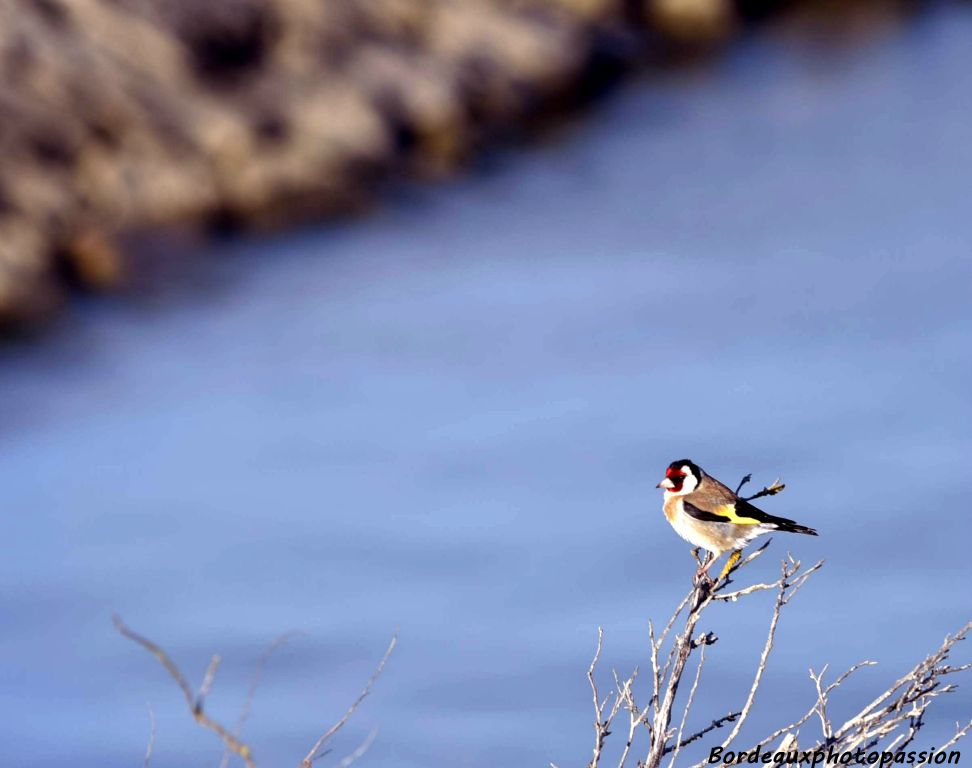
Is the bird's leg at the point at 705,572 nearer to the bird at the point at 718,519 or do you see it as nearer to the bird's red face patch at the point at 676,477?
the bird at the point at 718,519

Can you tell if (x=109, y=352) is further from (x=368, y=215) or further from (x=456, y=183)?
(x=456, y=183)

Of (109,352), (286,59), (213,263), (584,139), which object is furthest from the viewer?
(584,139)

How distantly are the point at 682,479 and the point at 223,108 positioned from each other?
1390 centimetres

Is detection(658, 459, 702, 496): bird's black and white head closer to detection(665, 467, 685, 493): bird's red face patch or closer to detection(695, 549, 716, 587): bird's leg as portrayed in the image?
detection(665, 467, 685, 493): bird's red face patch

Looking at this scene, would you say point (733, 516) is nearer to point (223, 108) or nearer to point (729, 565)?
point (729, 565)

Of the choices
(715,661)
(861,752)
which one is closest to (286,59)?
(715,661)

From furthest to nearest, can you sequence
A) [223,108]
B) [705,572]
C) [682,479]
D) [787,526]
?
[223,108] < [682,479] < [787,526] < [705,572]

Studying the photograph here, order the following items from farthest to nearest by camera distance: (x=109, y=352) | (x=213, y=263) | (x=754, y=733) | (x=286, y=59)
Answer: (x=286, y=59) → (x=213, y=263) → (x=109, y=352) → (x=754, y=733)

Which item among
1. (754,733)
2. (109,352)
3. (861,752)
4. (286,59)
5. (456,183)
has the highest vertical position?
(286,59)

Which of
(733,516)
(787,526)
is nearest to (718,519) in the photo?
(733,516)

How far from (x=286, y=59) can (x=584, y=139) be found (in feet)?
15.8

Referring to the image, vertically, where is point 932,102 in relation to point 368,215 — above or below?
above

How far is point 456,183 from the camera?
2212 cm

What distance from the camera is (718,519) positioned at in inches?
297
